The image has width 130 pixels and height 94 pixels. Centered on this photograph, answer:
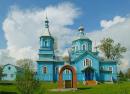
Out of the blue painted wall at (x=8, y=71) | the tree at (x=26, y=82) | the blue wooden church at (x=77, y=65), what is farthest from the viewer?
the blue painted wall at (x=8, y=71)

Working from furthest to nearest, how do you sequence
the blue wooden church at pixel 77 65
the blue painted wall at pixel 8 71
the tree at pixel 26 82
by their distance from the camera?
the blue painted wall at pixel 8 71
the blue wooden church at pixel 77 65
the tree at pixel 26 82

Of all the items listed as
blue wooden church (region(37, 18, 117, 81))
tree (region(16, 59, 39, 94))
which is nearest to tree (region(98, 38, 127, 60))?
blue wooden church (region(37, 18, 117, 81))

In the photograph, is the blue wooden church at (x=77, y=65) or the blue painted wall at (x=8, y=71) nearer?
the blue wooden church at (x=77, y=65)

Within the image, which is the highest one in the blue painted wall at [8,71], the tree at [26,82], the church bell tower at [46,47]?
the church bell tower at [46,47]

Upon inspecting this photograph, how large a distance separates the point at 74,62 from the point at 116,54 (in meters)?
13.1

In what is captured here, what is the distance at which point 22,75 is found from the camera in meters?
18.2

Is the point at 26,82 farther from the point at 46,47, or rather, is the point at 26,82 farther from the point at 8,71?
the point at 8,71

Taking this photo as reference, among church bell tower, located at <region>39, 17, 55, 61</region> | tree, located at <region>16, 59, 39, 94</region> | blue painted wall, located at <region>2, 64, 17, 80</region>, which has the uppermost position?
church bell tower, located at <region>39, 17, 55, 61</region>

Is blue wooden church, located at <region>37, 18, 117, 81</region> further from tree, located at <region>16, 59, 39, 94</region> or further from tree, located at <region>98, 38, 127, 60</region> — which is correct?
tree, located at <region>16, 59, 39, 94</region>

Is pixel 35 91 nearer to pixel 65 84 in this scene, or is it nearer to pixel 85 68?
pixel 65 84

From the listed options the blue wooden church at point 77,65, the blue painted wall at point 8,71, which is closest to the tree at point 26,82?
the blue wooden church at point 77,65

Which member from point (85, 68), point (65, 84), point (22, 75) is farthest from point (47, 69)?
point (22, 75)

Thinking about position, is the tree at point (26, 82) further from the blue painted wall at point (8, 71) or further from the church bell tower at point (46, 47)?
the blue painted wall at point (8, 71)

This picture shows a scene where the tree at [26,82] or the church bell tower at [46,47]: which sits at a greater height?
the church bell tower at [46,47]
